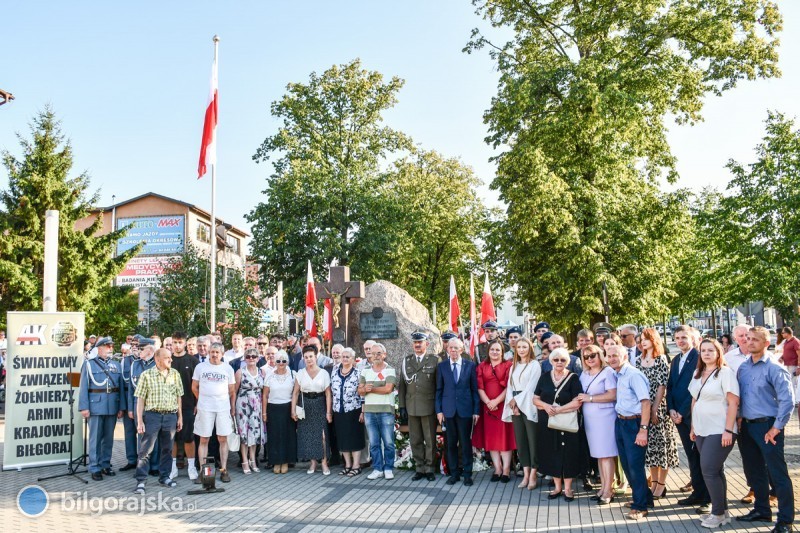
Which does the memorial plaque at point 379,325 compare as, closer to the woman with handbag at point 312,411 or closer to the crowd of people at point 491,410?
the crowd of people at point 491,410

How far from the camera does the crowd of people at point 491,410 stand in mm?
6500

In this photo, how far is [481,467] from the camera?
945 centimetres

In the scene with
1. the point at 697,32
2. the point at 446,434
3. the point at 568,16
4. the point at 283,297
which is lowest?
the point at 446,434

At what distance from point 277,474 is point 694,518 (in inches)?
223

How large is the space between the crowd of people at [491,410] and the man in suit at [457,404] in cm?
2

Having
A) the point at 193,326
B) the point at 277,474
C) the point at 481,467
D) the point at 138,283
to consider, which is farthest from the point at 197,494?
the point at 138,283

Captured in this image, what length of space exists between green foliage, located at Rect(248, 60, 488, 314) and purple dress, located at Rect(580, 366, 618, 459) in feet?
72.1

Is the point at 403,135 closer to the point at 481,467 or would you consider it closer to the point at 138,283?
the point at 138,283

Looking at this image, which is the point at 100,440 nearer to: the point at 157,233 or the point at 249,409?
the point at 249,409

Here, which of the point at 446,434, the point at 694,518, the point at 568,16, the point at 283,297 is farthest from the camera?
the point at 283,297

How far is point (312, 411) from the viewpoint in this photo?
9695 mm

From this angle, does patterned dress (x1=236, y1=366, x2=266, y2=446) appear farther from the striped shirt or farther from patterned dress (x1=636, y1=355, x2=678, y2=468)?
patterned dress (x1=636, y1=355, x2=678, y2=468)

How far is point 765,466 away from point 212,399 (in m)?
6.73

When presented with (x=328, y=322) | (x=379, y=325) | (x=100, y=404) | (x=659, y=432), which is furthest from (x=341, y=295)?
(x=659, y=432)
